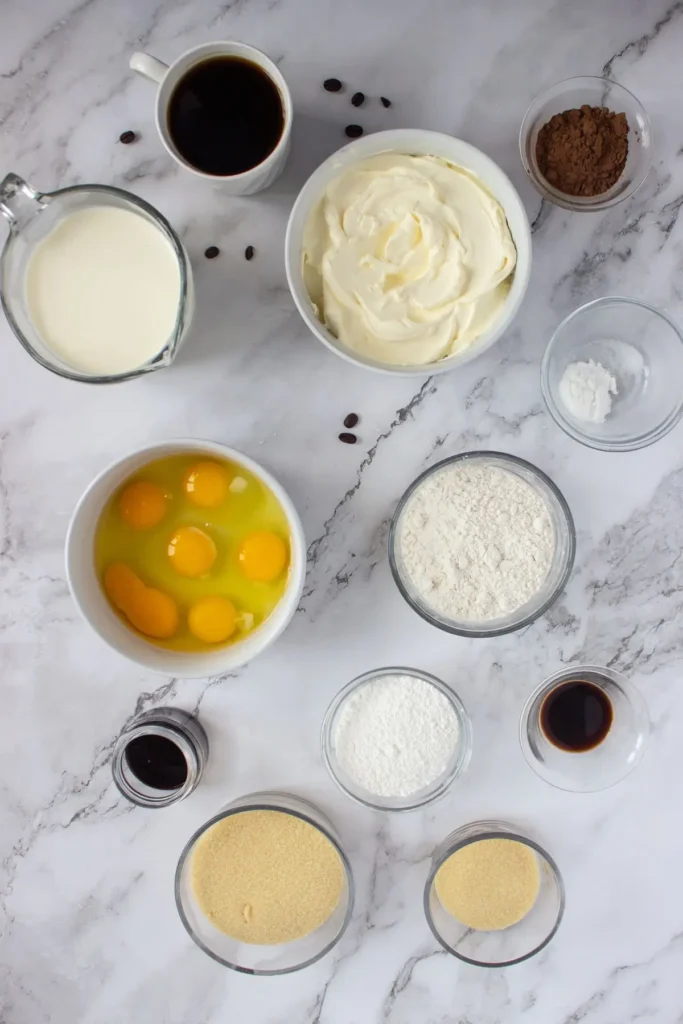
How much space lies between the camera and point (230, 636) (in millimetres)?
1396

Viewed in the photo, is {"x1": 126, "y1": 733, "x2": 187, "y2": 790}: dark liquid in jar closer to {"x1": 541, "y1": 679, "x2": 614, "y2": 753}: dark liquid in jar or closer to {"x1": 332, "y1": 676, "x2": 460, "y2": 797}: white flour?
{"x1": 332, "y1": 676, "x2": 460, "y2": 797}: white flour

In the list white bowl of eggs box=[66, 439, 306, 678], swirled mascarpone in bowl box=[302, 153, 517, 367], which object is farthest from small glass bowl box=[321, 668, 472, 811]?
swirled mascarpone in bowl box=[302, 153, 517, 367]

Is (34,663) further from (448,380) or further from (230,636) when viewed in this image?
(448,380)

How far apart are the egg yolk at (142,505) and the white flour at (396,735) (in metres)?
0.47

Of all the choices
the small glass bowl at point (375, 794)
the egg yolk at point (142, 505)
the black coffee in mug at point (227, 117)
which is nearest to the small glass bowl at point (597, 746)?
the small glass bowl at point (375, 794)

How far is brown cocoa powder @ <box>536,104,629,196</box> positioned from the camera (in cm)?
134

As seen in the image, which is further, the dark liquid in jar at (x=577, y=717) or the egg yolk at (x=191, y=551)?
the dark liquid in jar at (x=577, y=717)

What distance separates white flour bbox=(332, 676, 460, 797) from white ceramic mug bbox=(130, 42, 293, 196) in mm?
851

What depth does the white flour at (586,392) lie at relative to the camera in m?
1.41

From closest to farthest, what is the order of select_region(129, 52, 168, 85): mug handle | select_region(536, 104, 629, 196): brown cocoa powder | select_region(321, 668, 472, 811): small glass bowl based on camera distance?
select_region(129, 52, 168, 85): mug handle, select_region(536, 104, 629, 196): brown cocoa powder, select_region(321, 668, 472, 811): small glass bowl

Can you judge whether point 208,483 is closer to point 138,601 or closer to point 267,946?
point 138,601

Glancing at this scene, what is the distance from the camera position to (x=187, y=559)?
4.51 feet

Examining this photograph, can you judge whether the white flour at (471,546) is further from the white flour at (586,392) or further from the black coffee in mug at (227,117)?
the black coffee in mug at (227,117)

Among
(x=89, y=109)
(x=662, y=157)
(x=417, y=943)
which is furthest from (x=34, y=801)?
(x=662, y=157)
